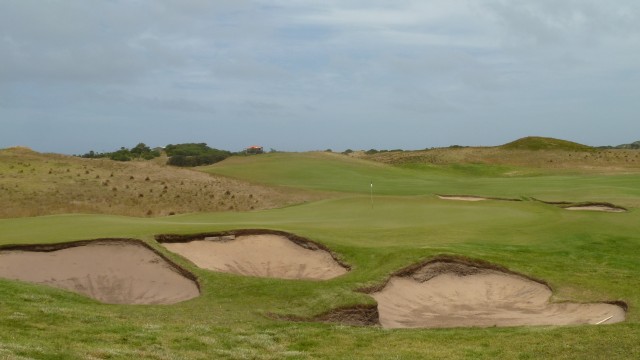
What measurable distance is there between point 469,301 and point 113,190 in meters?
31.2

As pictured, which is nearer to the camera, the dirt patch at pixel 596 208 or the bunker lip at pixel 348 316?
the bunker lip at pixel 348 316

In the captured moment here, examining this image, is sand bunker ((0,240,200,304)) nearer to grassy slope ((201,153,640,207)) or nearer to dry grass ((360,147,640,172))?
grassy slope ((201,153,640,207))

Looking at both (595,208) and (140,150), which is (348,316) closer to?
(595,208)

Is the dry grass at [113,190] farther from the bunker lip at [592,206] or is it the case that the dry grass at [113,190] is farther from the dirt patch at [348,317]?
the dirt patch at [348,317]

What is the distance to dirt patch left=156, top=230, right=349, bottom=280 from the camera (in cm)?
2120

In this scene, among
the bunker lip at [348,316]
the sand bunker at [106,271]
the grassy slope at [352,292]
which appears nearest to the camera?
the grassy slope at [352,292]

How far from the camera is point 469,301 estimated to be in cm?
1947

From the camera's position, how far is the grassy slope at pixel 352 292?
A: 39.6ft

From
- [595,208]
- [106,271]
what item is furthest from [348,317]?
[595,208]

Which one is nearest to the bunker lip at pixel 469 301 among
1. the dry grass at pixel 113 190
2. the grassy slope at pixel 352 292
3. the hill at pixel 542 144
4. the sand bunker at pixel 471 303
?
the sand bunker at pixel 471 303

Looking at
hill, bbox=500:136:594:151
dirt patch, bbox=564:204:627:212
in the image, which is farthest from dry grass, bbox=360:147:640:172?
dirt patch, bbox=564:204:627:212

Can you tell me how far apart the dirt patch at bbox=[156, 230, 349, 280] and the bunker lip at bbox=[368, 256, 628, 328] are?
7.45 ft

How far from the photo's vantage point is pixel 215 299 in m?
17.6

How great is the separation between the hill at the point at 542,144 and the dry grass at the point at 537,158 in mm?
2425
